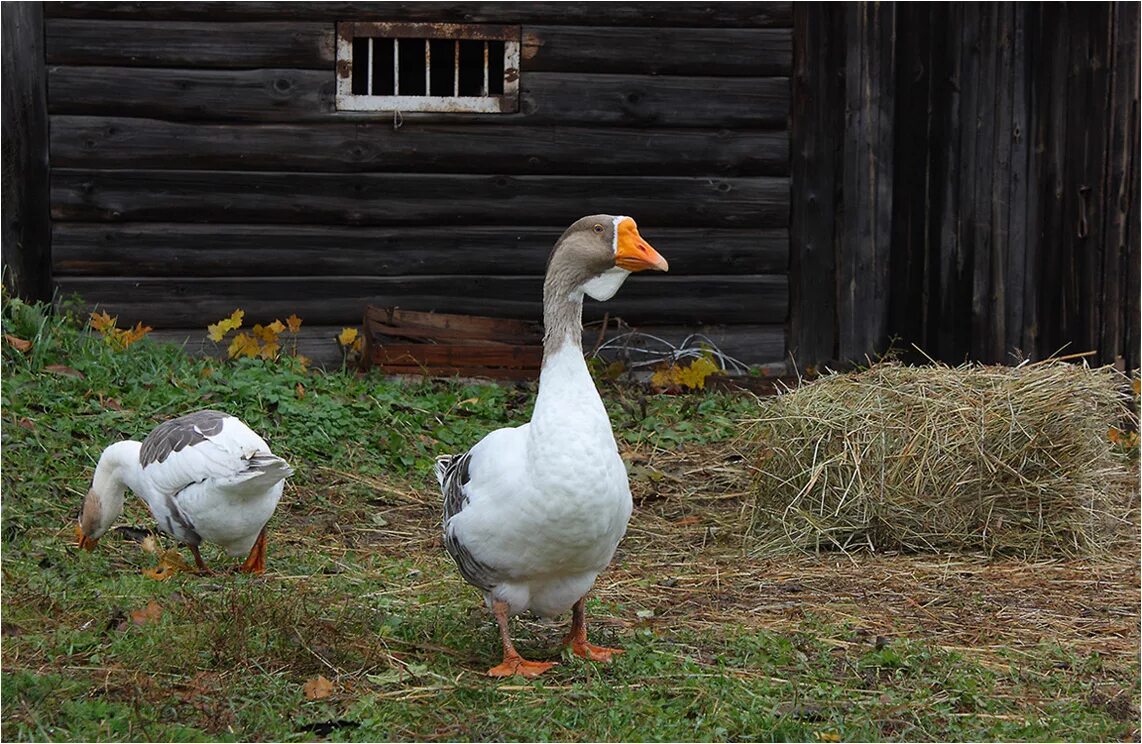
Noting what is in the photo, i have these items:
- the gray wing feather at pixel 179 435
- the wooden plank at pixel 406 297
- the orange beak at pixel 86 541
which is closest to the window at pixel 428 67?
the wooden plank at pixel 406 297

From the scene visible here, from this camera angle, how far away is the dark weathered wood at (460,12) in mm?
9344

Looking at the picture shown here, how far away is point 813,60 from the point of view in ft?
33.2

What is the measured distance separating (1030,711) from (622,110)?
21.8ft

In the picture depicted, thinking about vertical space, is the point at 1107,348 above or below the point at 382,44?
below

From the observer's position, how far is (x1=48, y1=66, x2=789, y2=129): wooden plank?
9383 mm

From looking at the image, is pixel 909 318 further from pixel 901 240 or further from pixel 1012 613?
pixel 1012 613

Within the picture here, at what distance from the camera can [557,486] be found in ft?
13.9

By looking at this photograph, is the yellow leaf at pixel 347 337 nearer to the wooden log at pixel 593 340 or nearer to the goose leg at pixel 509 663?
the wooden log at pixel 593 340

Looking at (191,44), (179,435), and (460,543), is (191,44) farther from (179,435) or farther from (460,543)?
(460,543)

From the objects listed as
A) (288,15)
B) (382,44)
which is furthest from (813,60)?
(288,15)

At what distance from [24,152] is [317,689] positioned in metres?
6.55

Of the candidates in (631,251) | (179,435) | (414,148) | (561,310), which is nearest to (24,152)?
(414,148)

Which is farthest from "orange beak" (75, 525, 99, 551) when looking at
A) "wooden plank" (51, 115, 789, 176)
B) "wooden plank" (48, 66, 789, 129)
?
"wooden plank" (48, 66, 789, 129)

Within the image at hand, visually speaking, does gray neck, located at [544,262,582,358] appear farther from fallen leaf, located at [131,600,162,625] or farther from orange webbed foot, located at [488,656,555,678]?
fallen leaf, located at [131,600,162,625]
